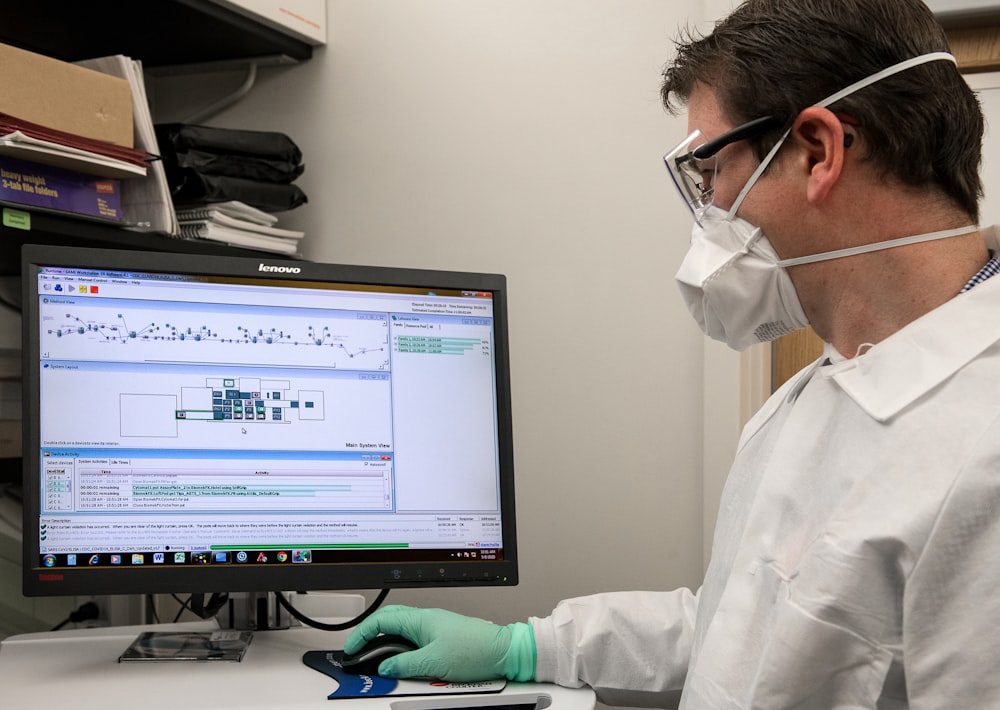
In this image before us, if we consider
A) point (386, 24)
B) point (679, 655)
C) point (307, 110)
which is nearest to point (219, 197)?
point (307, 110)

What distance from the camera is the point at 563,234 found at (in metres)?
1.59

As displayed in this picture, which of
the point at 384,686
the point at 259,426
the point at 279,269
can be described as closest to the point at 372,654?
the point at 384,686

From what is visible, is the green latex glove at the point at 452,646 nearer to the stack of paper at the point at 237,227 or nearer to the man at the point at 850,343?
the man at the point at 850,343

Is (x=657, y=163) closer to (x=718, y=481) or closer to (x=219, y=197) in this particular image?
(x=718, y=481)

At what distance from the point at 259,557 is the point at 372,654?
0.18 metres

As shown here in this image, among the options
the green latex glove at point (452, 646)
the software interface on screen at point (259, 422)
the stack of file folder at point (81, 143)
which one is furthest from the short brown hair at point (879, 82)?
the stack of file folder at point (81, 143)

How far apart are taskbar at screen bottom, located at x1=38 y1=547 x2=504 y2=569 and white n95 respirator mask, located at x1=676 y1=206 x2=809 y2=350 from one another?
432 millimetres

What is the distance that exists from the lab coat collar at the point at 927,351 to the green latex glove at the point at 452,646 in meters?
0.50

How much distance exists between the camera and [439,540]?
1153 millimetres

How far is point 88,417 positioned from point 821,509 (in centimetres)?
81

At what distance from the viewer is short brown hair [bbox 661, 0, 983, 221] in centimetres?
79

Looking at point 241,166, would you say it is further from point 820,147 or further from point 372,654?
point 820,147

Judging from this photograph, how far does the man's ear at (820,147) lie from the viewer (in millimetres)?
805

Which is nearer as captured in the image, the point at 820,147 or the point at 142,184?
the point at 820,147
